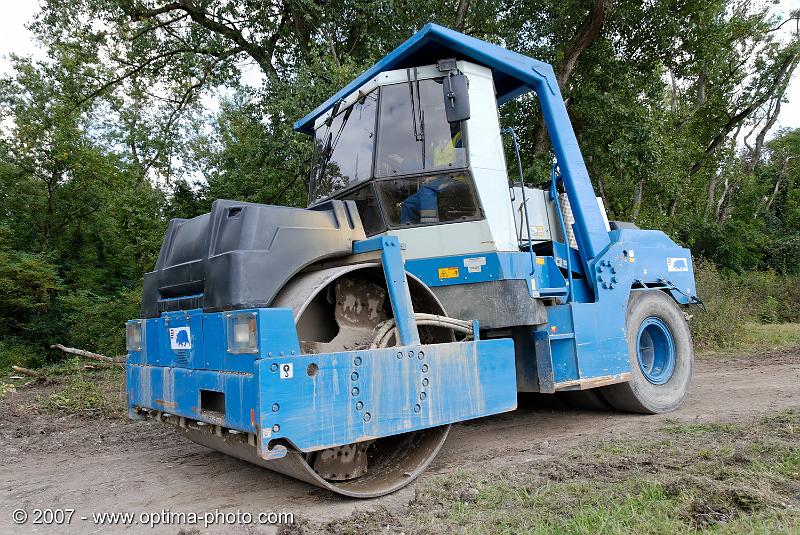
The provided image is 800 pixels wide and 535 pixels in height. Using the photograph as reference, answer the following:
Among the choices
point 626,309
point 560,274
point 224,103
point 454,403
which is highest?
point 224,103

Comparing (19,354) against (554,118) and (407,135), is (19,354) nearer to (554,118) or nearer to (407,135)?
(407,135)

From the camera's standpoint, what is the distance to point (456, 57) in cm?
491

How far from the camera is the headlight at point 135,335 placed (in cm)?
422

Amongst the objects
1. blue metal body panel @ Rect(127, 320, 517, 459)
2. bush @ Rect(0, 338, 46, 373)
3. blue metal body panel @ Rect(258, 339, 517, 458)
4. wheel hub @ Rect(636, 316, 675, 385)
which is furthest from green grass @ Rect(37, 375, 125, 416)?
bush @ Rect(0, 338, 46, 373)

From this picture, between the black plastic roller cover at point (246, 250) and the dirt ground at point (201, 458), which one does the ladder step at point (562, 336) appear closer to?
the dirt ground at point (201, 458)

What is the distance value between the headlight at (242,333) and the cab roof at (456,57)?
262cm

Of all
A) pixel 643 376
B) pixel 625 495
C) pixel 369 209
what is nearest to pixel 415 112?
pixel 369 209

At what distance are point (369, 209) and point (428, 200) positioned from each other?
0.47 metres

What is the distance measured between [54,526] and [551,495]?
2798mm

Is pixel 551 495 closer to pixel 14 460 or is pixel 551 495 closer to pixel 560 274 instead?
pixel 560 274

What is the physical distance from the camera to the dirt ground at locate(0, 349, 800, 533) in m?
3.54

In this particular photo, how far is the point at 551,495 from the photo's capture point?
3352 millimetres

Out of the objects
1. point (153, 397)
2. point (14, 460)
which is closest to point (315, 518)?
point (153, 397)

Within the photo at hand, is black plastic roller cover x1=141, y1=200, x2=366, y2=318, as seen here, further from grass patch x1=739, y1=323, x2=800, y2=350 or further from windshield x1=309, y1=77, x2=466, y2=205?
grass patch x1=739, y1=323, x2=800, y2=350
